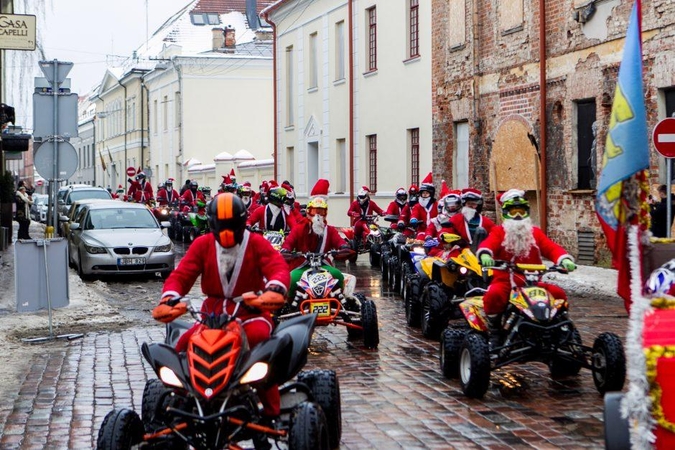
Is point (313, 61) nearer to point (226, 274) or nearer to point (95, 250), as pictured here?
point (95, 250)

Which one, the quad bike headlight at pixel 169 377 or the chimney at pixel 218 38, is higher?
the chimney at pixel 218 38

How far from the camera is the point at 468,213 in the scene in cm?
1337

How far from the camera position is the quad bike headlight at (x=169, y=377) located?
6.05 m

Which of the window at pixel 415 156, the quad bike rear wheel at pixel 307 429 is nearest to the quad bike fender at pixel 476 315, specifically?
the quad bike rear wheel at pixel 307 429

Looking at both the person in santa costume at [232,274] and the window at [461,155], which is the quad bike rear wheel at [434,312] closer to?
the person in santa costume at [232,274]

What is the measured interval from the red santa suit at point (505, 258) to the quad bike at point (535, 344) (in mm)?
75

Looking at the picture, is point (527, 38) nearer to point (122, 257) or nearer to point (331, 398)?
point (122, 257)

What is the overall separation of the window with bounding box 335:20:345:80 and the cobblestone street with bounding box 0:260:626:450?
78.9ft

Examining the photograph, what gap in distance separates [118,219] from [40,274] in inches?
369

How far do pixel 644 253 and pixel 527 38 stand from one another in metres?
18.4

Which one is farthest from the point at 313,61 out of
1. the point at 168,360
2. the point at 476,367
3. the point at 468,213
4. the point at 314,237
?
the point at 168,360

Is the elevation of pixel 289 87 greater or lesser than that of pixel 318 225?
greater

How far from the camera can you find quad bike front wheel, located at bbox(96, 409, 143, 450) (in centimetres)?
591

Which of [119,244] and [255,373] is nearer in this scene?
[255,373]
